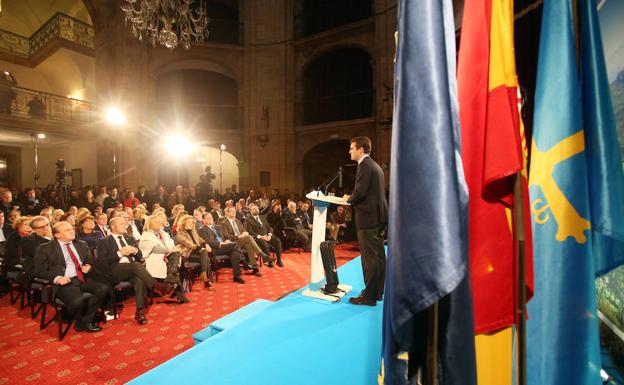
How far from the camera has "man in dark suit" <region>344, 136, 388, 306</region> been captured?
3.18m

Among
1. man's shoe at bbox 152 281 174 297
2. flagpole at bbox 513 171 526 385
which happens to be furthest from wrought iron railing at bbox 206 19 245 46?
flagpole at bbox 513 171 526 385

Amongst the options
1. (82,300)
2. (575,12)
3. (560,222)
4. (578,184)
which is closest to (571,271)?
(560,222)

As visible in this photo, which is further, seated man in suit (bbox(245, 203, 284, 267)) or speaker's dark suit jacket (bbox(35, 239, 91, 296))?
seated man in suit (bbox(245, 203, 284, 267))

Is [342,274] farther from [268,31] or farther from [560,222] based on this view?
[268,31]

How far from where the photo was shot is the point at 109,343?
140 inches

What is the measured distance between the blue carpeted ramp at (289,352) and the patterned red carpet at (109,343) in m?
1.16

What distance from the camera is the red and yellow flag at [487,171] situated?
Answer: 112 cm

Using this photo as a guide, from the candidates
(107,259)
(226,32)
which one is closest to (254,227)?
(107,259)

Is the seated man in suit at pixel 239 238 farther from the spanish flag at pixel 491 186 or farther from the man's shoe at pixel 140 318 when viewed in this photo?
the spanish flag at pixel 491 186

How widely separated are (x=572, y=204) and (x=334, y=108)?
13562 millimetres

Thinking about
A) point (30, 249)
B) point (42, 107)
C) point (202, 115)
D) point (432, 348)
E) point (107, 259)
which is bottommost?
point (107, 259)

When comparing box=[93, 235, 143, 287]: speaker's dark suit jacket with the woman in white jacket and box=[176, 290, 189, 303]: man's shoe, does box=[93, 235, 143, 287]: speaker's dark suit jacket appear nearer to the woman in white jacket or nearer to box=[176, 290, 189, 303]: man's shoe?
the woman in white jacket

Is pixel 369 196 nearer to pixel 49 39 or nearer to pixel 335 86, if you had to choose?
pixel 335 86

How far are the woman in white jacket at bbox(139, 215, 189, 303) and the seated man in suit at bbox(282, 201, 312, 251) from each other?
4000 mm
